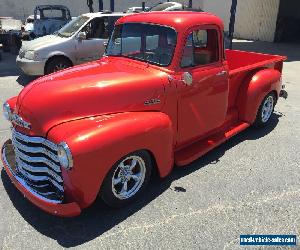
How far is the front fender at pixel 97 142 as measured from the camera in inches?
125

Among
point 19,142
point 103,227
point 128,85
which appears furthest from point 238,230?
point 19,142

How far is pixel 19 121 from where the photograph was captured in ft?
11.9

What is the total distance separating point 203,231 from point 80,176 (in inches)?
55.0

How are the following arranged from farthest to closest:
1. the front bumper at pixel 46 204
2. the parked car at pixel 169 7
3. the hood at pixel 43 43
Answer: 1. the parked car at pixel 169 7
2. the hood at pixel 43 43
3. the front bumper at pixel 46 204

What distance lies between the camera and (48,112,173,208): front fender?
3164mm

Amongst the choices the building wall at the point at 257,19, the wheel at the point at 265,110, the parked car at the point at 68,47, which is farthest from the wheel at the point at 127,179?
the building wall at the point at 257,19

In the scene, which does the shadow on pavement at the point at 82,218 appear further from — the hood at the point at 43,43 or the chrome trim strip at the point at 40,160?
the hood at the point at 43,43

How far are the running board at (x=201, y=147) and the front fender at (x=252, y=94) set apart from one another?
0.23 metres

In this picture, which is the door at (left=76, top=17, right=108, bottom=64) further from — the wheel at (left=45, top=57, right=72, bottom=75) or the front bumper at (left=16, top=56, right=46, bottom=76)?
the front bumper at (left=16, top=56, right=46, bottom=76)

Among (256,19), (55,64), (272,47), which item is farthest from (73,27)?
(256,19)

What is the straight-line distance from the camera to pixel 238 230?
3559 millimetres

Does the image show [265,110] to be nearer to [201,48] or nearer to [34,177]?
[201,48]

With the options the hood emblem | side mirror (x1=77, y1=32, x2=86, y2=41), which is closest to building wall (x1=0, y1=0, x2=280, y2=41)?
side mirror (x1=77, y1=32, x2=86, y2=41)

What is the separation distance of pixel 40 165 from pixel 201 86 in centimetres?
222
